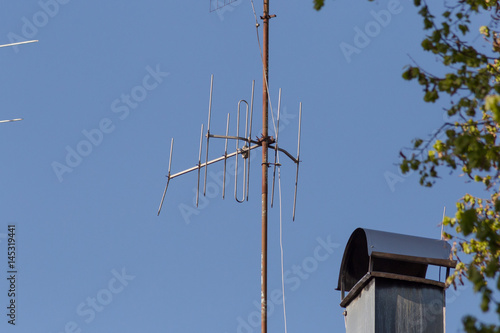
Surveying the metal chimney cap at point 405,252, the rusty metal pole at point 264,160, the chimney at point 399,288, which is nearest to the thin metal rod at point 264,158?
the rusty metal pole at point 264,160

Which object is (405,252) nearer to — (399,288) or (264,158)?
(399,288)

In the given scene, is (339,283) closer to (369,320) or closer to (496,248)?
(369,320)

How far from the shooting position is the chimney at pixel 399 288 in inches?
549

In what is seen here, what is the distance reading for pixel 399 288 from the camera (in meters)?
14.1

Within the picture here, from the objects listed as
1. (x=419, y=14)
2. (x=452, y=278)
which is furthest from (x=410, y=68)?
(x=452, y=278)

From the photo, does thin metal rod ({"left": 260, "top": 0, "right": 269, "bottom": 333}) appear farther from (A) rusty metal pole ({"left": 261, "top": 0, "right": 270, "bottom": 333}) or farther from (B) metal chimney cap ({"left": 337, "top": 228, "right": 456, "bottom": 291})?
(B) metal chimney cap ({"left": 337, "top": 228, "right": 456, "bottom": 291})

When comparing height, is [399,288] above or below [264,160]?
below

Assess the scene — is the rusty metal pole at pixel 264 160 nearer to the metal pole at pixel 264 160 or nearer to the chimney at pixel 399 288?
the metal pole at pixel 264 160

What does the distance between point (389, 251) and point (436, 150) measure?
177 inches

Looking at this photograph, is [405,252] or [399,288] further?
[405,252]

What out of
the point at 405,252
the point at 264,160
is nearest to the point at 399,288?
the point at 405,252

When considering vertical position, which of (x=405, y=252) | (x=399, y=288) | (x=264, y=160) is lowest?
(x=399, y=288)

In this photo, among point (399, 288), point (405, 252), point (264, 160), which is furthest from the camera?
point (264, 160)

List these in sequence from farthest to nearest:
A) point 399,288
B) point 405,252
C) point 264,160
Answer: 1. point 264,160
2. point 405,252
3. point 399,288
